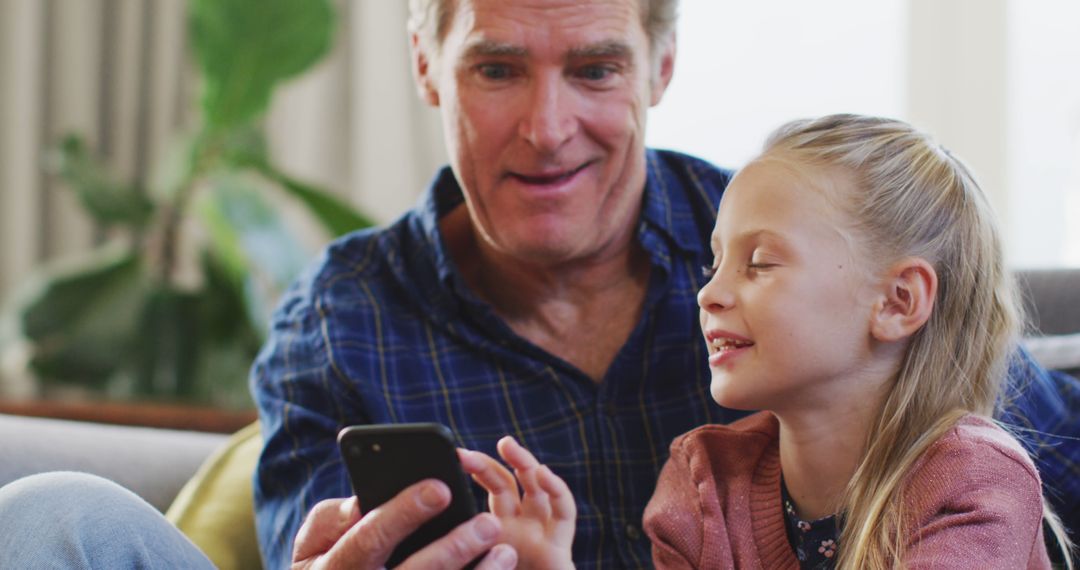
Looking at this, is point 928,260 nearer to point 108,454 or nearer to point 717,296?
point 717,296

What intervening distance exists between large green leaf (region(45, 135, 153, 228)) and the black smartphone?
6.24 feet

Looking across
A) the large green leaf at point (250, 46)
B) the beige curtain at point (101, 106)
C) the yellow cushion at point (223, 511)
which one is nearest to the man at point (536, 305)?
the yellow cushion at point (223, 511)

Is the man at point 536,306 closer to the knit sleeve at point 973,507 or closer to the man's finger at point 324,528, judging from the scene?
the man's finger at point 324,528

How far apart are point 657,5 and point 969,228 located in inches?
21.0

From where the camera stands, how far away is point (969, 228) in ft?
3.76

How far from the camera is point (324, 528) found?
1.14 m

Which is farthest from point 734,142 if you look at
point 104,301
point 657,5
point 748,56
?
point 104,301

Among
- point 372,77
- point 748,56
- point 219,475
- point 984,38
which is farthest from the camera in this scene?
point 372,77

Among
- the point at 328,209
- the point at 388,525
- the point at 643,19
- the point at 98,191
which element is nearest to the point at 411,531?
the point at 388,525

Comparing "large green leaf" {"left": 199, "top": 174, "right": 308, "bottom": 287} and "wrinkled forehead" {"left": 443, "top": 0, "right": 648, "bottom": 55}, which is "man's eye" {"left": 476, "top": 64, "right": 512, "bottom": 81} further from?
"large green leaf" {"left": 199, "top": 174, "right": 308, "bottom": 287}

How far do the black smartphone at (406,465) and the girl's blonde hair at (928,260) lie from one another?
33 cm

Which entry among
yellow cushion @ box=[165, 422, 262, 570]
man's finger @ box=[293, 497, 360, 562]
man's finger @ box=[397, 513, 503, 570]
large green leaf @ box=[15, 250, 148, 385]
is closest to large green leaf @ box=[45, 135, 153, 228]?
large green leaf @ box=[15, 250, 148, 385]

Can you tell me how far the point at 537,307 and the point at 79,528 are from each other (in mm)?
633

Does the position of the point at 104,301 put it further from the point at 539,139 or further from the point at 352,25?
the point at 539,139
